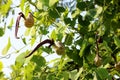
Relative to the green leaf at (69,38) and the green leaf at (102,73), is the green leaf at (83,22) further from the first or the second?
the green leaf at (102,73)

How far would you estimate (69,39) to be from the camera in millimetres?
Answer: 1413

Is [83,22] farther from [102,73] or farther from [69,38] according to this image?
Result: [102,73]

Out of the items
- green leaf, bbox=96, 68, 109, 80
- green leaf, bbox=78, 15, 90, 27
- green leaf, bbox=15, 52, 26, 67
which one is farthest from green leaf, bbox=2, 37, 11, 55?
green leaf, bbox=96, 68, 109, 80

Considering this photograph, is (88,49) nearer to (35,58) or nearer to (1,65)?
(35,58)

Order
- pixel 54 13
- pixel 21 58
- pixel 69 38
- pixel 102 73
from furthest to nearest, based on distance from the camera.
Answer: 1. pixel 69 38
2. pixel 54 13
3. pixel 21 58
4. pixel 102 73

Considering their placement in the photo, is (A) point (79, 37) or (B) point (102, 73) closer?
(B) point (102, 73)

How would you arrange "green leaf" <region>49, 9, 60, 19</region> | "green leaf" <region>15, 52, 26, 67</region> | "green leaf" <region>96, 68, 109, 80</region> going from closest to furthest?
"green leaf" <region>96, 68, 109, 80</region>
"green leaf" <region>15, 52, 26, 67</region>
"green leaf" <region>49, 9, 60, 19</region>

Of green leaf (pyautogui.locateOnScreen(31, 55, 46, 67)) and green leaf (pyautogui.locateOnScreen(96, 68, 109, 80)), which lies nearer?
green leaf (pyautogui.locateOnScreen(96, 68, 109, 80))

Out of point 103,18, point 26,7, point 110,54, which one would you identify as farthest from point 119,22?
point 26,7

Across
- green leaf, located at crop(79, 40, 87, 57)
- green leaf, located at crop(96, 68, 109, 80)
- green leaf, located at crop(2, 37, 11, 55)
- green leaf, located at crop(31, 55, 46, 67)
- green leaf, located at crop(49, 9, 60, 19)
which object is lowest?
green leaf, located at crop(96, 68, 109, 80)

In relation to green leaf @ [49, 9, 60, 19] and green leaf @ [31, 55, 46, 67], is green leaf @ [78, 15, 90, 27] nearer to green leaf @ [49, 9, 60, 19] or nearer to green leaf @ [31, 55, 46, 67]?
green leaf @ [49, 9, 60, 19]

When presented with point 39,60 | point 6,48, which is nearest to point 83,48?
point 39,60

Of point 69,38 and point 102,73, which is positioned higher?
point 69,38

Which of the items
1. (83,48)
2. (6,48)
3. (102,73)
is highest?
(6,48)
